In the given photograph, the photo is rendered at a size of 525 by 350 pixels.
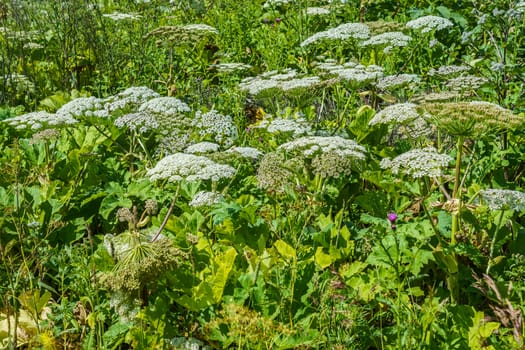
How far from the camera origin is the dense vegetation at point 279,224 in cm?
269

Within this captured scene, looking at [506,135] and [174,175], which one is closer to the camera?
[174,175]

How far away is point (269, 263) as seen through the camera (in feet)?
9.93

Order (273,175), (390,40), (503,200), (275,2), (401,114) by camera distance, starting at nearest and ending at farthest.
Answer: (503,200) → (273,175) → (401,114) → (390,40) → (275,2)

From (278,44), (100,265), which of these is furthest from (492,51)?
(100,265)

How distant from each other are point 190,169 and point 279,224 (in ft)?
1.75

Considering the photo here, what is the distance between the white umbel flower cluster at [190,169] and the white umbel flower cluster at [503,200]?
124 cm

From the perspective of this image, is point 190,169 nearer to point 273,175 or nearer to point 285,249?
point 273,175

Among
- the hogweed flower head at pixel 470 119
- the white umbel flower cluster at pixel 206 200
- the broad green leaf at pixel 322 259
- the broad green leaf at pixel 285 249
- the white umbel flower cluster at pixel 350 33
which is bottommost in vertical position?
the broad green leaf at pixel 322 259

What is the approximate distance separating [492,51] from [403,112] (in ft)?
7.11

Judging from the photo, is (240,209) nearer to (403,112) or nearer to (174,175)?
(174,175)

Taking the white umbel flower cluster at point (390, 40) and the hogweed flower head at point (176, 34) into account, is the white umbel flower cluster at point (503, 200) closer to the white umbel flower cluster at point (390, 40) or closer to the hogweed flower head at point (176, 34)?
the white umbel flower cluster at point (390, 40)

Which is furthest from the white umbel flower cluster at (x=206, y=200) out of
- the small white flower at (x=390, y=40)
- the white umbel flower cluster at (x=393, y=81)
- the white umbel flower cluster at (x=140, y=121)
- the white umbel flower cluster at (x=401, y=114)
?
the small white flower at (x=390, y=40)

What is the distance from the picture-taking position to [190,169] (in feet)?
10.8

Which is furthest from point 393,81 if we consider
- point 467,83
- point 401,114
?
point 401,114
